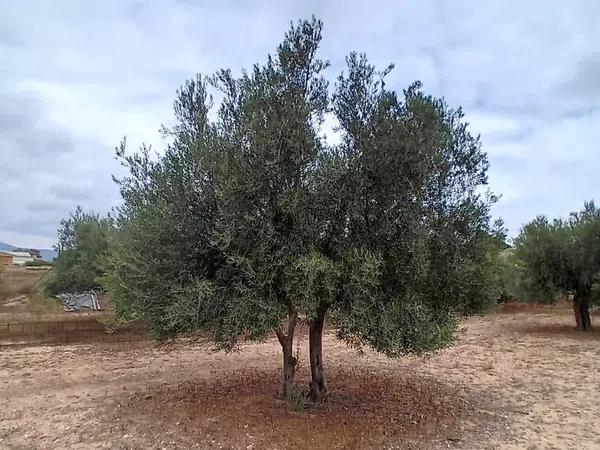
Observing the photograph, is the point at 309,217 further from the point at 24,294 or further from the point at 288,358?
the point at 24,294

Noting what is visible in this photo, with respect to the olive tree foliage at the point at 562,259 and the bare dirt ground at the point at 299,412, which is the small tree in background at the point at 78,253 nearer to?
the bare dirt ground at the point at 299,412

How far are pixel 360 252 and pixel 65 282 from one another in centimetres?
1543

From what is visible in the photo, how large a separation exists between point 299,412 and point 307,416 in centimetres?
19

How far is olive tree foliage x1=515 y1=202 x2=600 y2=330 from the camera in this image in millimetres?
14461

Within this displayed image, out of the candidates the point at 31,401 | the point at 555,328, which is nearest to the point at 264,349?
the point at 31,401

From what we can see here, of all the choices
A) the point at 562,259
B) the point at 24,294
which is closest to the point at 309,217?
the point at 562,259

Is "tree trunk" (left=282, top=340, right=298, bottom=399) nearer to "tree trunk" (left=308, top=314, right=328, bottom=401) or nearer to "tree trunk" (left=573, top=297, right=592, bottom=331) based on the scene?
"tree trunk" (left=308, top=314, right=328, bottom=401)

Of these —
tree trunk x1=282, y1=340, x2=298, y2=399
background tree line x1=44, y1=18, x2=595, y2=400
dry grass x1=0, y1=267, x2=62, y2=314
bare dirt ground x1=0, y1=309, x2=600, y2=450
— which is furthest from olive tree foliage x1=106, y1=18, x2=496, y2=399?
dry grass x1=0, y1=267, x2=62, y2=314

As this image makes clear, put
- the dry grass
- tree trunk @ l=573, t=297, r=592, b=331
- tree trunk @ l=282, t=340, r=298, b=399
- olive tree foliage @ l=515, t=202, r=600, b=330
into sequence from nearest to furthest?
tree trunk @ l=282, t=340, r=298, b=399
olive tree foliage @ l=515, t=202, r=600, b=330
tree trunk @ l=573, t=297, r=592, b=331
the dry grass

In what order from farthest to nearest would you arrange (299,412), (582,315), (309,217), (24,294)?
(24,294), (582,315), (299,412), (309,217)

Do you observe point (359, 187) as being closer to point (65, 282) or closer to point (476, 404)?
point (476, 404)

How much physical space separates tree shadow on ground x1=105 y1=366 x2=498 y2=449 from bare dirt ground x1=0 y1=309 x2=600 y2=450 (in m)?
0.02

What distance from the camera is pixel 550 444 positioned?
19.0 feet

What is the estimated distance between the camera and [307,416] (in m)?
6.62
